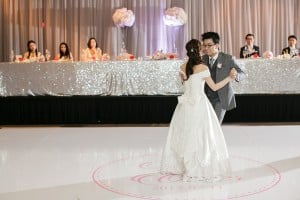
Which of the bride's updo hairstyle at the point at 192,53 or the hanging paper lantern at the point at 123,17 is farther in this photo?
the hanging paper lantern at the point at 123,17

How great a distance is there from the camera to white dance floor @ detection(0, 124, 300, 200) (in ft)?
12.6

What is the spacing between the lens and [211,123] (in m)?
4.19

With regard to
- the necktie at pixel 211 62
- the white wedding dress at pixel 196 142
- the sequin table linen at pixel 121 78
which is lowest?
the white wedding dress at pixel 196 142

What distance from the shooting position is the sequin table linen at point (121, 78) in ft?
25.2

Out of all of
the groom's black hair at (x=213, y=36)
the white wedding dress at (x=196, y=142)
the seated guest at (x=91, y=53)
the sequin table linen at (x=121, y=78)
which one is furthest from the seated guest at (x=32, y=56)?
the white wedding dress at (x=196, y=142)

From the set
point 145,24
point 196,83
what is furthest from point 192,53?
point 145,24

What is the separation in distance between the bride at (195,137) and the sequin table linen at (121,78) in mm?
3447

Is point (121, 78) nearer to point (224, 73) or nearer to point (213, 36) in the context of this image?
point (224, 73)

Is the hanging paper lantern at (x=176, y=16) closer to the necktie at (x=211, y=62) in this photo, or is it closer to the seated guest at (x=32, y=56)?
the seated guest at (x=32, y=56)

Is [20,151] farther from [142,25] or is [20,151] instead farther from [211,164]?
[142,25]

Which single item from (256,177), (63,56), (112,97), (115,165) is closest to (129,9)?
(63,56)

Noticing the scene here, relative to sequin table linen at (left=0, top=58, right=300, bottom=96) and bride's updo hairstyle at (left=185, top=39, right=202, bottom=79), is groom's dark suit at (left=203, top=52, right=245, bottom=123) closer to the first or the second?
bride's updo hairstyle at (left=185, top=39, right=202, bottom=79)

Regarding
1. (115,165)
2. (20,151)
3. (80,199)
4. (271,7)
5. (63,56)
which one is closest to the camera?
(80,199)

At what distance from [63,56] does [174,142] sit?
4.82 metres
